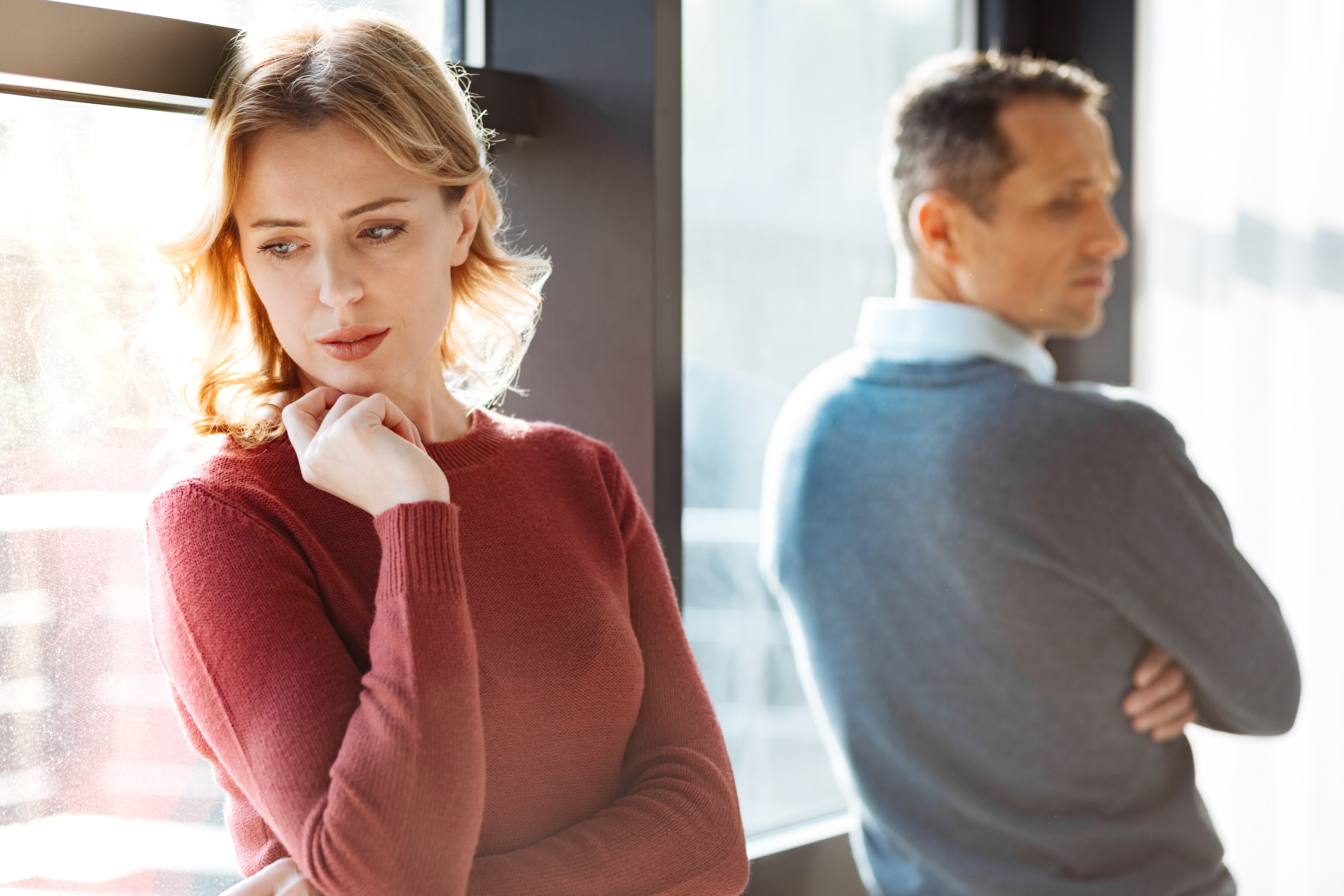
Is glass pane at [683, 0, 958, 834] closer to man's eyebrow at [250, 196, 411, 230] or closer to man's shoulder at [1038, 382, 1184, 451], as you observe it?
man's shoulder at [1038, 382, 1184, 451]

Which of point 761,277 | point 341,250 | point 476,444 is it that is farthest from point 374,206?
point 761,277

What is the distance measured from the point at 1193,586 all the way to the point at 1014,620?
0.23m

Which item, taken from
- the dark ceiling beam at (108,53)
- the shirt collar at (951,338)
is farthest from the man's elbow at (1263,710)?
the dark ceiling beam at (108,53)

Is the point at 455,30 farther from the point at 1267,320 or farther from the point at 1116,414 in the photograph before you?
the point at 1267,320

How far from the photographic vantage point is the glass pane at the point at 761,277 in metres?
1.78

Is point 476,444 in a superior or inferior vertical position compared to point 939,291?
inferior

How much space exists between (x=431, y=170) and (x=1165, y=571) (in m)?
1.02

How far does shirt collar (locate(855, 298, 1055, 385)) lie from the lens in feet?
5.13

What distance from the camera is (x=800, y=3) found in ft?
6.33

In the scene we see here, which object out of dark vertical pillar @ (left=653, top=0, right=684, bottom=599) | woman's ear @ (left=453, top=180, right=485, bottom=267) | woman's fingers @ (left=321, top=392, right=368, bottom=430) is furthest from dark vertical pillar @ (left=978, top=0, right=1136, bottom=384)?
woman's fingers @ (left=321, top=392, right=368, bottom=430)

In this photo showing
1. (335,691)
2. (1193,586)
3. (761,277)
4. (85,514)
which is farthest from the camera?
(761,277)

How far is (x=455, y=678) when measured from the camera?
0.91 metres

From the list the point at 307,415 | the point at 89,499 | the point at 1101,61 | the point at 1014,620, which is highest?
the point at 1101,61

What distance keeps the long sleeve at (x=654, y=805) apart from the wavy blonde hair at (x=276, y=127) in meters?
0.38
